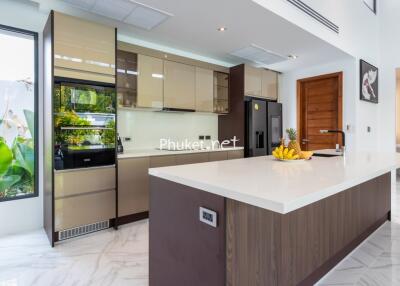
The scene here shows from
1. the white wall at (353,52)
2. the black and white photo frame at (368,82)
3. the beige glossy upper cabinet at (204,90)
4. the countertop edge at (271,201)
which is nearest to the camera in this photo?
the countertop edge at (271,201)

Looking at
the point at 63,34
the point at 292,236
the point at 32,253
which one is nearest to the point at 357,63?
the point at 292,236

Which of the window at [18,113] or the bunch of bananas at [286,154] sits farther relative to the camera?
the window at [18,113]

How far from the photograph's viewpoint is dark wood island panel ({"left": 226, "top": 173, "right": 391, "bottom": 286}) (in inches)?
47.2

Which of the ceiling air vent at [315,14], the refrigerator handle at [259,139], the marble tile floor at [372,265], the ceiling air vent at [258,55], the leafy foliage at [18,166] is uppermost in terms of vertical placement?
the ceiling air vent at [315,14]

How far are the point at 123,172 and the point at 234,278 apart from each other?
80.1 inches

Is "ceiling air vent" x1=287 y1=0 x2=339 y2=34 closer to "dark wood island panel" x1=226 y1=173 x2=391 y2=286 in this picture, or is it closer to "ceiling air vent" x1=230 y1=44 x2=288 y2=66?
"ceiling air vent" x1=230 y1=44 x2=288 y2=66

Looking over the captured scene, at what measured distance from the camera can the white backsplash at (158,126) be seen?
3.48m

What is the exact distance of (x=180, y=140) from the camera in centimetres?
407

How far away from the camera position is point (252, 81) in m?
4.30

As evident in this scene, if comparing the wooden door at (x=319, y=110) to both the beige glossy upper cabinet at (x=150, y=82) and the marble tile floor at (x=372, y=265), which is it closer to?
the marble tile floor at (x=372, y=265)

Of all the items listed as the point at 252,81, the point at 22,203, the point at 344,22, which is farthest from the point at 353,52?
the point at 22,203

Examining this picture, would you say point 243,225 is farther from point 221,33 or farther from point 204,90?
point 204,90

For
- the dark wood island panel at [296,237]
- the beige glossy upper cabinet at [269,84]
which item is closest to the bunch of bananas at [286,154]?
the dark wood island panel at [296,237]

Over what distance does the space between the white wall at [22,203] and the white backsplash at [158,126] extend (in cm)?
103
